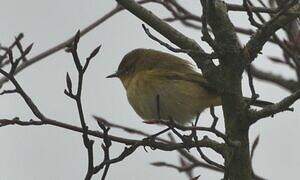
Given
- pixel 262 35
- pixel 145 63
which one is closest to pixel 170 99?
pixel 145 63

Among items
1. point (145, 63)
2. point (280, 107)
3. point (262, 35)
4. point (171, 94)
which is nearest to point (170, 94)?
point (171, 94)

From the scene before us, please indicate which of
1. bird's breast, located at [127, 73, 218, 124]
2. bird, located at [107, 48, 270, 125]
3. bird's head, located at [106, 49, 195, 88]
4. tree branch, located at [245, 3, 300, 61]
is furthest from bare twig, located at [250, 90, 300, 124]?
bird's head, located at [106, 49, 195, 88]

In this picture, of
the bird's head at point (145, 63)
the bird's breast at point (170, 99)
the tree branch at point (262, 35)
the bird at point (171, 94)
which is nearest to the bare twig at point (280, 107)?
the tree branch at point (262, 35)

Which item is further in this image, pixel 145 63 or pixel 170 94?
pixel 145 63

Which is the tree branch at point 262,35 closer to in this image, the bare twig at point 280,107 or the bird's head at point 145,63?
the bare twig at point 280,107

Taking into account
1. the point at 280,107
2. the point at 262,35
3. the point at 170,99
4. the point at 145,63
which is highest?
the point at 145,63

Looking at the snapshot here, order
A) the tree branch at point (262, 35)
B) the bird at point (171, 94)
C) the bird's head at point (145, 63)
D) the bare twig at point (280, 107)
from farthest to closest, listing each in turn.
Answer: the bird's head at point (145, 63)
the bird at point (171, 94)
the tree branch at point (262, 35)
the bare twig at point (280, 107)

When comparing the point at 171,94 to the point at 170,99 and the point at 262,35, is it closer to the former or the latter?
the point at 170,99

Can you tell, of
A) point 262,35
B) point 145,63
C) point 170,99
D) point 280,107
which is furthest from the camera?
point 145,63

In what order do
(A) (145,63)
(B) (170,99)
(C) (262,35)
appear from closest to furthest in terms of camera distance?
(C) (262,35)
(B) (170,99)
(A) (145,63)

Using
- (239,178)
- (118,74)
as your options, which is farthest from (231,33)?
(118,74)

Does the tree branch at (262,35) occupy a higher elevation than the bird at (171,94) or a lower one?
Answer: lower

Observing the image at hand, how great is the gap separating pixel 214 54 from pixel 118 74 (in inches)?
143

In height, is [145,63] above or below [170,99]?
above
